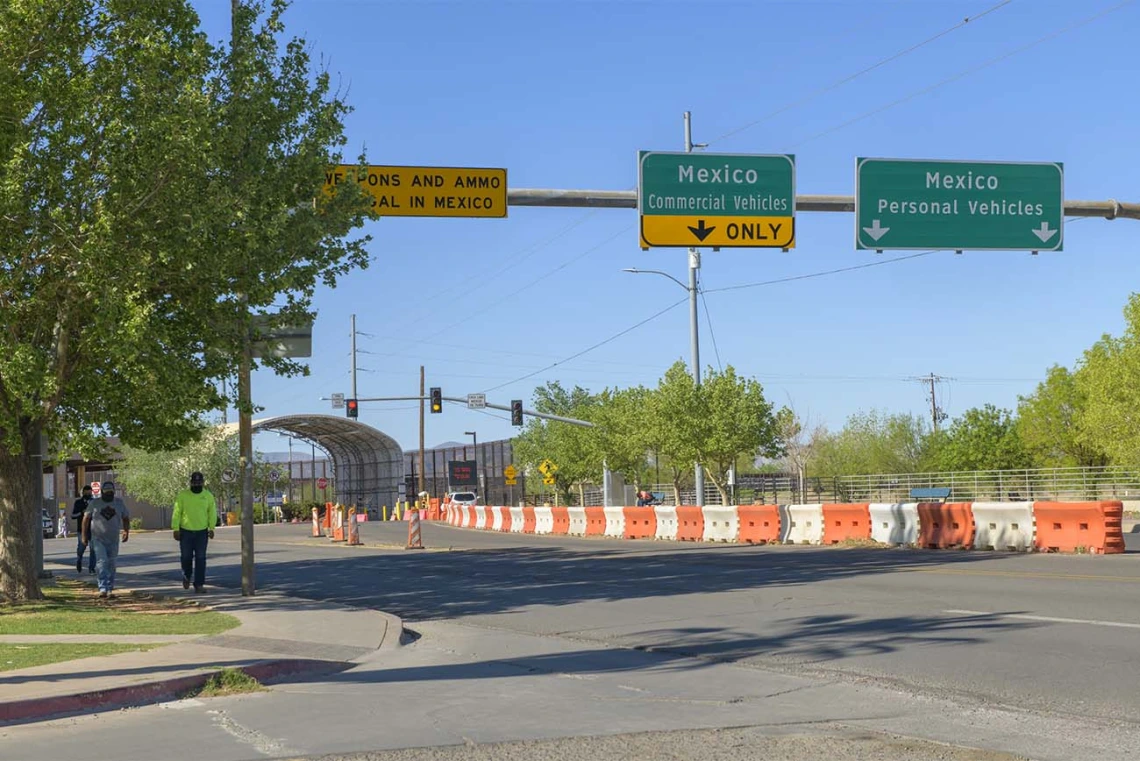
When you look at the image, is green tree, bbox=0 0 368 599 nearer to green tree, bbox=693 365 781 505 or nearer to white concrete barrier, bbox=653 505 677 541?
white concrete barrier, bbox=653 505 677 541

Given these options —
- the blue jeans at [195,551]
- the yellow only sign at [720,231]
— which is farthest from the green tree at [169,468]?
the yellow only sign at [720,231]

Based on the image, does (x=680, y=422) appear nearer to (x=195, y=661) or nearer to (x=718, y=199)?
(x=718, y=199)

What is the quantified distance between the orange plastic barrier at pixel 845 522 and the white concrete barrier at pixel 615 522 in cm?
1207

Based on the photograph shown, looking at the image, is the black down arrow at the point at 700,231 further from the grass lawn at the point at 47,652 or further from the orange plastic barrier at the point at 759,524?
the orange plastic barrier at the point at 759,524

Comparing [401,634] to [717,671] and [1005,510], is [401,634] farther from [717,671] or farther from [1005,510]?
[1005,510]

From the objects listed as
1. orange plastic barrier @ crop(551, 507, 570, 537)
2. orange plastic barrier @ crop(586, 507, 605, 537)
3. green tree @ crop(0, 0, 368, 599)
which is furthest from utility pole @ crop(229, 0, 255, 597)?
orange plastic barrier @ crop(551, 507, 570, 537)

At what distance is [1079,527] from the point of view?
23.9m

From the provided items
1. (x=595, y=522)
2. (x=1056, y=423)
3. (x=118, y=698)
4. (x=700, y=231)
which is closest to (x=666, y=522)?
(x=595, y=522)

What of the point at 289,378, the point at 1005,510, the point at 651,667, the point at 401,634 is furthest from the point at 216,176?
the point at 1005,510

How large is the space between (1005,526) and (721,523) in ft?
37.4

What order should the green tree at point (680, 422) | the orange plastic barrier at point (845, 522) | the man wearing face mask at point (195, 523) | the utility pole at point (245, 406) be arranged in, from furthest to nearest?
the green tree at point (680, 422)
the orange plastic barrier at point (845, 522)
the man wearing face mask at point (195, 523)
the utility pole at point (245, 406)

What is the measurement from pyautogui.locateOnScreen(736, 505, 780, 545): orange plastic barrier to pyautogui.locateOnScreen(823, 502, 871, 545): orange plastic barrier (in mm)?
1861

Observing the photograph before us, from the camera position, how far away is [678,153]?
70.1 feet

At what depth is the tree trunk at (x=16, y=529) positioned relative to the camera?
18891 millimetres
